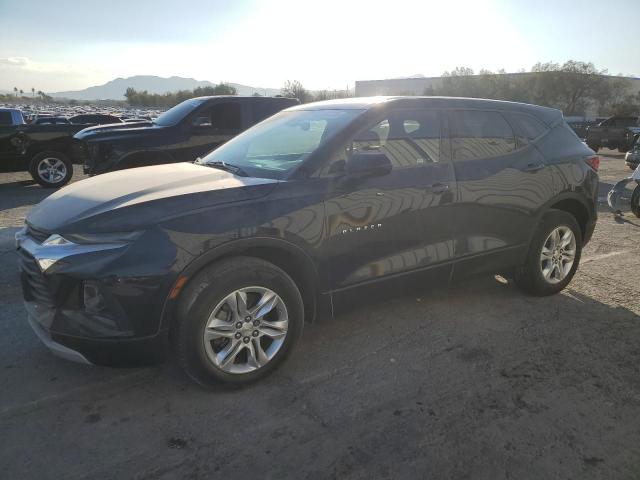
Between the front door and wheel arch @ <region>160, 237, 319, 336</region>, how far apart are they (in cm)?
17

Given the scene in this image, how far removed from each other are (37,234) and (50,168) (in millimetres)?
9236

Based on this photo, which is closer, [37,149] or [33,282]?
[33,282]

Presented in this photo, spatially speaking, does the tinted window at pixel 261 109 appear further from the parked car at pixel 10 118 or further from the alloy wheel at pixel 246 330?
the alloy wheel at pixel 246 330

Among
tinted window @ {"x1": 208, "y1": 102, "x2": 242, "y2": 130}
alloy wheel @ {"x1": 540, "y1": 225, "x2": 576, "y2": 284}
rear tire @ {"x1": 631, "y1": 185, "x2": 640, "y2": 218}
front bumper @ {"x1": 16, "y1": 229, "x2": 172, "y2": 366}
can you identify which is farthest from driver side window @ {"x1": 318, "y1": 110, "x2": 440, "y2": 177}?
rear tire @ {"x1": 631, "y1": 185, "x2": 640, "y2": 218}

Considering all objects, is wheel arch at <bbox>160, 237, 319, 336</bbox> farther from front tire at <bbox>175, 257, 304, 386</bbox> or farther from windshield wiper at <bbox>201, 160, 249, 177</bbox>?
windshield wiper at <bbox>201, 160, 249, 177</bbox>

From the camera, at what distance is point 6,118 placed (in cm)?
1052

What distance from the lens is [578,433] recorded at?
2.63 meters

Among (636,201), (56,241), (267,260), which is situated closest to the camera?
(56,241)

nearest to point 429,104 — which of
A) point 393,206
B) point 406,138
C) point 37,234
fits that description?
point 406,138

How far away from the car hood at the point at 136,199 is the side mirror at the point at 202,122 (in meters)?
5.20

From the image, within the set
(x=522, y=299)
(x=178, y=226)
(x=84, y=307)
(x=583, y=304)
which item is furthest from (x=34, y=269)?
(x=583, y=304)

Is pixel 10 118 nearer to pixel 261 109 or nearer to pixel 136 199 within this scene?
pixel 261 109

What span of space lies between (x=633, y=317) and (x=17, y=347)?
4914 millimetres

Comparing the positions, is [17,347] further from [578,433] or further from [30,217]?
[578,433]
